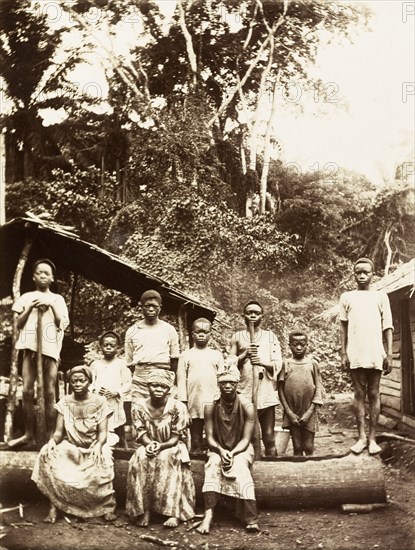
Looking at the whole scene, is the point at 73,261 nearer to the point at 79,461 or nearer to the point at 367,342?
the point at 79,461

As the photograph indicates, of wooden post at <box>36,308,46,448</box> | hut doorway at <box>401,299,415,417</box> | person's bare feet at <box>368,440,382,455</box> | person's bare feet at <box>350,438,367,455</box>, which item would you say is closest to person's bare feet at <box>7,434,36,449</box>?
wooden post at <box>36,308,46,448</box>

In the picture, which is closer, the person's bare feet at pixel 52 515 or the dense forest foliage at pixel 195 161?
the person's bare feet at pixel 52 515

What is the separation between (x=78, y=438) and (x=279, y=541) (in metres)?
1.96

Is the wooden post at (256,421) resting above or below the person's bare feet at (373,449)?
above

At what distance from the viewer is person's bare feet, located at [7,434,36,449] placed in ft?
17.8

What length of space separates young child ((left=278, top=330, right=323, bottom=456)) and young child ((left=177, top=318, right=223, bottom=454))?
2.35 ft

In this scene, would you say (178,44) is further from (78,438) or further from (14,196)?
(78,438)

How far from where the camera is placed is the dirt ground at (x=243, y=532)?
4516 millimetres

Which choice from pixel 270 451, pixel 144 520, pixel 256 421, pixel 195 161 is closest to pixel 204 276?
pixel 195 161

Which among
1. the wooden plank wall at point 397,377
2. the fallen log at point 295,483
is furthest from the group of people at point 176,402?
the wooden plank wall at point 397,377

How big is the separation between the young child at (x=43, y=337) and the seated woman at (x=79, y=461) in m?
0.68

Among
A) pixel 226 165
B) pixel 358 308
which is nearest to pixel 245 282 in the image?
pixel 226 165

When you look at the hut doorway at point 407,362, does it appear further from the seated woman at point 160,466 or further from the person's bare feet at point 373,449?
the seated woman at point 160,466

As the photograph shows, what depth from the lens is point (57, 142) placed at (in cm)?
1038
